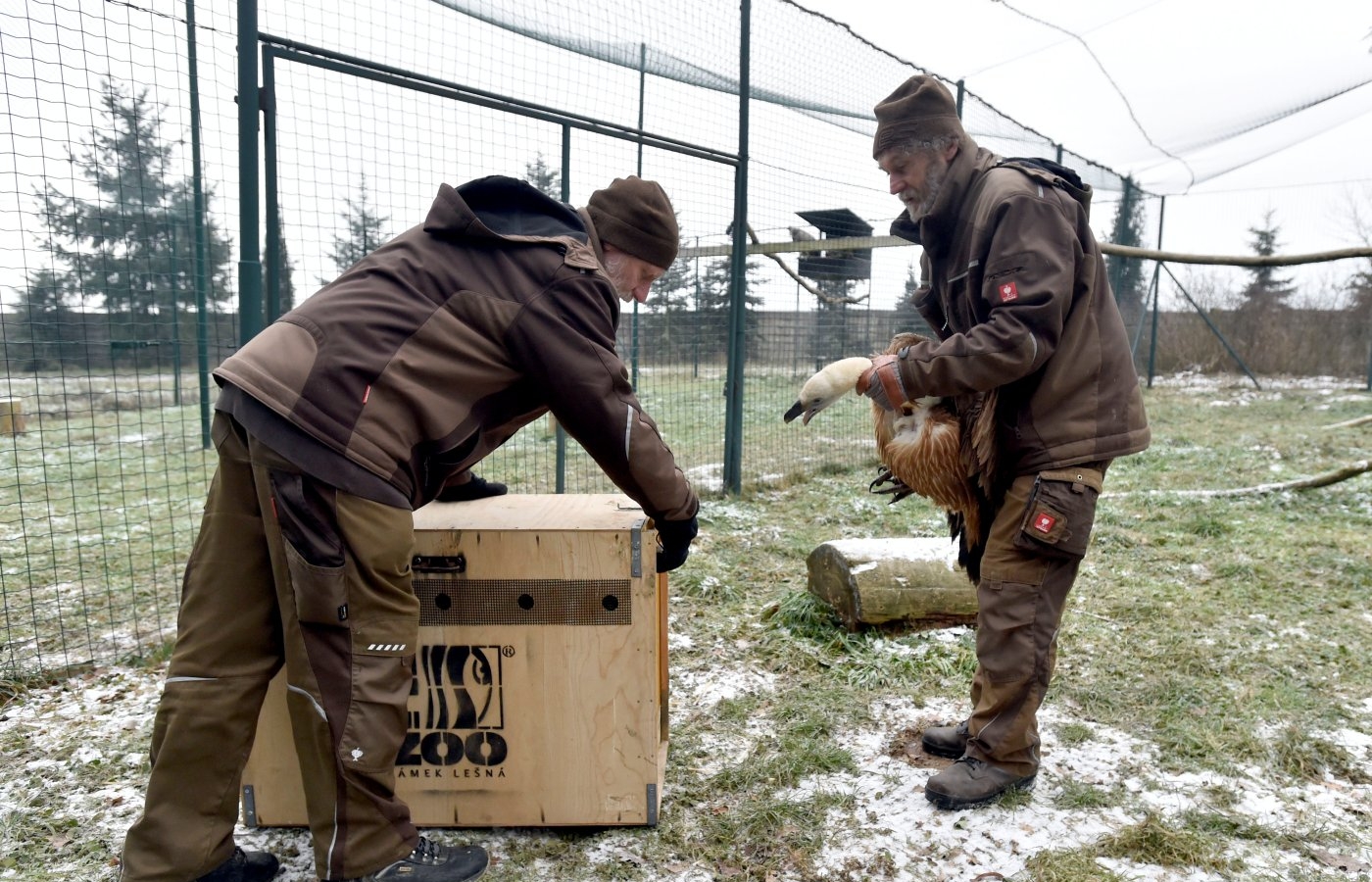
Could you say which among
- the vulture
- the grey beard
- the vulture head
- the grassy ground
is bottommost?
the grassy ground

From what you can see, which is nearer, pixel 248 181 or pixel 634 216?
pixel 634 216

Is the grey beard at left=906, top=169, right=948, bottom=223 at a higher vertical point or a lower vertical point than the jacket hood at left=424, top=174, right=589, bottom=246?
higher

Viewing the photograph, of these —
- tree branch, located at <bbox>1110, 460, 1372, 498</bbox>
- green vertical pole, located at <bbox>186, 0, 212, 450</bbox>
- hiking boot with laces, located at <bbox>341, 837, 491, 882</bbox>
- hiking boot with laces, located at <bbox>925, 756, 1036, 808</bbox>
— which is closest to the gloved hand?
hiking boot with laces, located at <bbox>925, 756, 1036, 808</bbox>

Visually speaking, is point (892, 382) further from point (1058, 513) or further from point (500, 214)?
point (500, 214)

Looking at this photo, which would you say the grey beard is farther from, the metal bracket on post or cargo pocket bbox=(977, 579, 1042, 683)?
the metal bracket on post

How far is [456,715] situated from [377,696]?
0.46 metres

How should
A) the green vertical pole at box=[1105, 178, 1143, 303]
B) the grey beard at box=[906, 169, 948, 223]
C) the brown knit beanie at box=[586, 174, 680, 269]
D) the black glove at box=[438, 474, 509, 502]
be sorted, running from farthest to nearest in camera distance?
1. the green vertical pole at box=[1105, 178, 1143, 303]
2. the black glove at box=[438, 474, 509, 502]
3. the grey beard at box=[906, 169, 948, 223]
4. the brown knit beanie at box=[586, 174, 680, 269]

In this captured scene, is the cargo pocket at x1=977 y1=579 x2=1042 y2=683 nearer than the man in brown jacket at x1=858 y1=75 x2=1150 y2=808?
No

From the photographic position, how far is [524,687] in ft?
7.43

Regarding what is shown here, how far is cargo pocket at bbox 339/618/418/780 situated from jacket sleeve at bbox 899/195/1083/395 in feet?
5.04

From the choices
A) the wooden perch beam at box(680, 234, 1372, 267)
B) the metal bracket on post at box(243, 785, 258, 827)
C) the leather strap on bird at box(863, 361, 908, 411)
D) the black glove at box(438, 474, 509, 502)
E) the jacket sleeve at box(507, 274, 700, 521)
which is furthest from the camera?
the wooden perch beam at box(680, 234, 1372, 267)

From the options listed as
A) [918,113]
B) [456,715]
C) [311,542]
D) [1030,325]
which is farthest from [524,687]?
[918,113]

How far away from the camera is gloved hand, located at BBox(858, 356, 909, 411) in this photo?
2.40m

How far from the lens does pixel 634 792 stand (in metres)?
2.31
